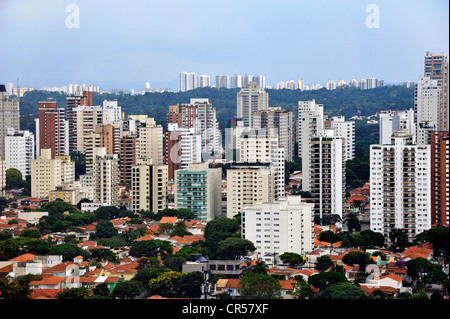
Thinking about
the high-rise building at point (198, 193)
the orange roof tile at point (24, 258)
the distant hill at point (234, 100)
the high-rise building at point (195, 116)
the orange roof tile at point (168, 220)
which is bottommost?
the orange roof tile at point (24, 258)

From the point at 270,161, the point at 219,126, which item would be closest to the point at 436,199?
the point at 270,161

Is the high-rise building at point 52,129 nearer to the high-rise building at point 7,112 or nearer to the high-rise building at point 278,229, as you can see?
the high-rise building at point 7,112

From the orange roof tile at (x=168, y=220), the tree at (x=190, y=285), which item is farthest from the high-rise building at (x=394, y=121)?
the tree at (x=190, y=285)

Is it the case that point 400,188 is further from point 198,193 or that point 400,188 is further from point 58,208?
point 58,208

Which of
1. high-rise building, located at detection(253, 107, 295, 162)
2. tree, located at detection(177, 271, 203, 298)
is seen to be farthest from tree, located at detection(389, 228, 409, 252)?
high-rise building, located at detection(253, 107, 295, 162)

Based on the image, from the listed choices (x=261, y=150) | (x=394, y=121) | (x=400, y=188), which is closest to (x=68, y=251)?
(x=400, y=188)
